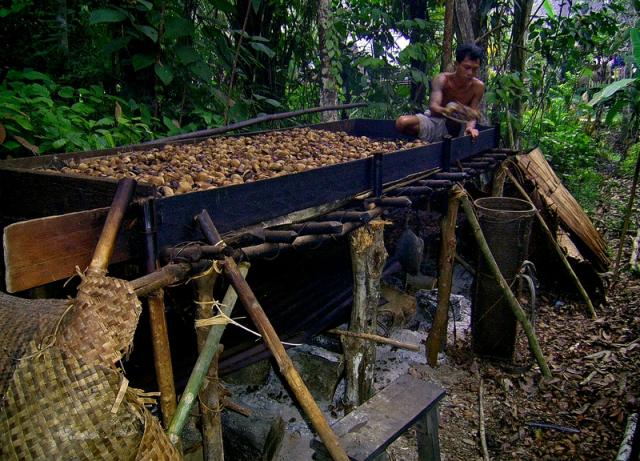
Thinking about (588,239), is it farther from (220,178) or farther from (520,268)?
(220,178)

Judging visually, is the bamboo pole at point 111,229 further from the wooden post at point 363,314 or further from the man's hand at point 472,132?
the man's hand at point 472,132

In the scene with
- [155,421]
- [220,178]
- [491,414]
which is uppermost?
[220,178]

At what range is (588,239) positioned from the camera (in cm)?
634

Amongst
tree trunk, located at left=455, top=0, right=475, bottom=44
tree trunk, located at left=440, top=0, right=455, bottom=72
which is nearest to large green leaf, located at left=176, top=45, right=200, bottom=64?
tree trunk, located at left=440, top=0, right=455, bottom=72

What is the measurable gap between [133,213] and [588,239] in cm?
595

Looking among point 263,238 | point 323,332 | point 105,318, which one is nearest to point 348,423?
point 263,238

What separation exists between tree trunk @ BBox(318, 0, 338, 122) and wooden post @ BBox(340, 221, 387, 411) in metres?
3.30

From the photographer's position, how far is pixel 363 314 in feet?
12.1

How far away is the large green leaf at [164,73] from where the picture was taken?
4.54 m

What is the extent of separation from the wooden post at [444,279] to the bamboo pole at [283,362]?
112 inches

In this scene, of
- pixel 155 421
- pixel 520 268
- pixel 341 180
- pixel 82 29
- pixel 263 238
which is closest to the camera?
pixel 155 421

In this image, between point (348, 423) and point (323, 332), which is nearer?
point (348, 423)

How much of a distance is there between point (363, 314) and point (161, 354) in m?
1.93

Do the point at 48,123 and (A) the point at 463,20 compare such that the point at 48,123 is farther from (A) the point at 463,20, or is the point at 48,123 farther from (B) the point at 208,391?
(A) the point at 463,20
